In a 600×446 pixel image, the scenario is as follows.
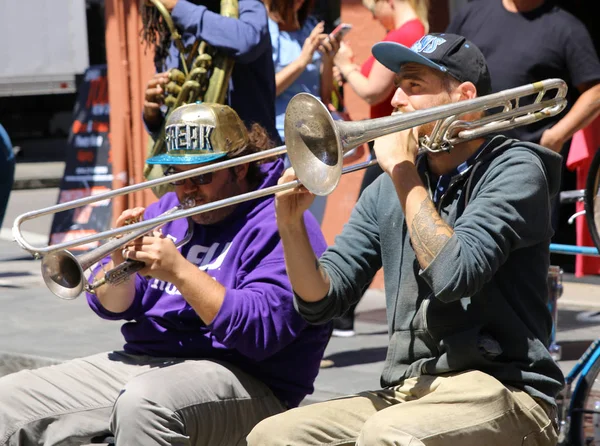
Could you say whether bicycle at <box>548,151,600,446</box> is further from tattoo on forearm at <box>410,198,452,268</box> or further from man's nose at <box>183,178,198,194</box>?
man's nose at <box>183,178,198,194</box>

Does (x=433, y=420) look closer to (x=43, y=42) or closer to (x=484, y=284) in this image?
(x=484, y=284)

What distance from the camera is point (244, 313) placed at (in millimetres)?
3133

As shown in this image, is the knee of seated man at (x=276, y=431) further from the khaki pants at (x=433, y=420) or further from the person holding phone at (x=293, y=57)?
the person holding phone at (x=293, y=57)

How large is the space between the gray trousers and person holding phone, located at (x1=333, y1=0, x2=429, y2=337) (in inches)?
69.2

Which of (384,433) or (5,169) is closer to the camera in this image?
(384,433)

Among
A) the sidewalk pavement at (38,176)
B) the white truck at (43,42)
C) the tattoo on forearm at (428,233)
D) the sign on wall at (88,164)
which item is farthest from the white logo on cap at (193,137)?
the white truck at (43,42)

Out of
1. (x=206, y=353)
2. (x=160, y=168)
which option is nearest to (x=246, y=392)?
(x=206, y=353)

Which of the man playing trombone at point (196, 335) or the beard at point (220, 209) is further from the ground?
the beard at point (220, 209)

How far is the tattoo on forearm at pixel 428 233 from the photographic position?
2.66m

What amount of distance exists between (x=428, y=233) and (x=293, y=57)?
2875 mm

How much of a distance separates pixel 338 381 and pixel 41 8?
10747mm

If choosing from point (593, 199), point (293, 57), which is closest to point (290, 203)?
point (593, 199)

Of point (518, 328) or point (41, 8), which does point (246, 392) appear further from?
point (41, 8)

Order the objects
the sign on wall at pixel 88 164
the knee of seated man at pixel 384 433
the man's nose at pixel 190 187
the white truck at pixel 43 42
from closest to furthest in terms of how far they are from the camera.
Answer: the knee of seated man at pixel 384 433
the man's nose at pixel 190 187
the sign on wall at pixel 88 164
the white truck at pixel 43 42
